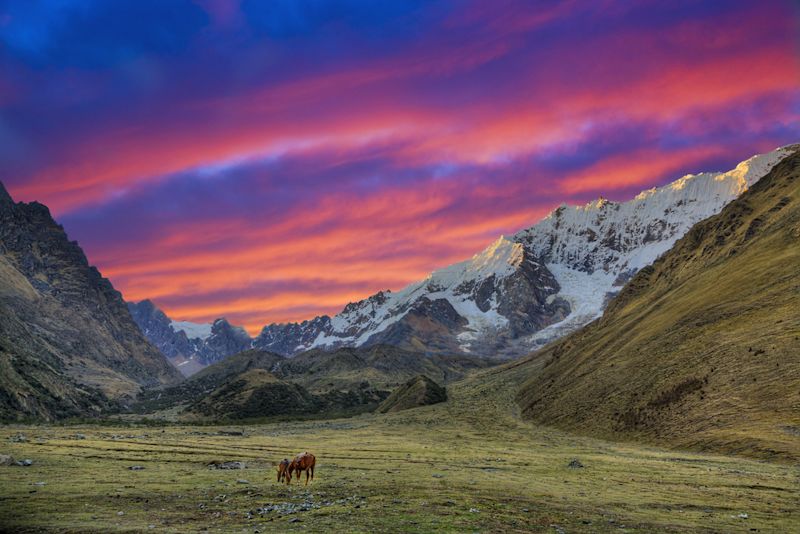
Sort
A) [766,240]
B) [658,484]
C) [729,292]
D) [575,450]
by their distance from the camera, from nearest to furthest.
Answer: [658,484] → [575,450] → [729,292] → [766,240]

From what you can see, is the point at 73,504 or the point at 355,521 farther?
the point at 73,504

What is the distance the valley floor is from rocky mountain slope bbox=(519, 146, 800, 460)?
12.4m

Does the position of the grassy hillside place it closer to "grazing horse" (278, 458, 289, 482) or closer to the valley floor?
the valley floor

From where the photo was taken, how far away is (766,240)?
385 feet

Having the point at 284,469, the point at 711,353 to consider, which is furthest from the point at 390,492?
the point at 711,353

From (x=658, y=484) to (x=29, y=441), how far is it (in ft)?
193

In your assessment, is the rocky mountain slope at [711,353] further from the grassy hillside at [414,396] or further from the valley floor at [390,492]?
the grassy hillside at [414,396]

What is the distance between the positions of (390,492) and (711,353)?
2813 inches

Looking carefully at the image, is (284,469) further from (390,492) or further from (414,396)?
(414,396)

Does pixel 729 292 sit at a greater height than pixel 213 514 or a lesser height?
greater

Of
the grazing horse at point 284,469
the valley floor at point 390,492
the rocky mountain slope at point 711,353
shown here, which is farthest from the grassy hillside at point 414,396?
the grazing horse at point 284,469

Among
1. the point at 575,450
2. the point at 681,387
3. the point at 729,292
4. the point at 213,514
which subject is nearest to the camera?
the point at 213,514

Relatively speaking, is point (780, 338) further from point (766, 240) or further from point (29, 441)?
point (29, 441)

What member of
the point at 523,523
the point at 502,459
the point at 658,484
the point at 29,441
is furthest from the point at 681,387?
the point at 29,441
